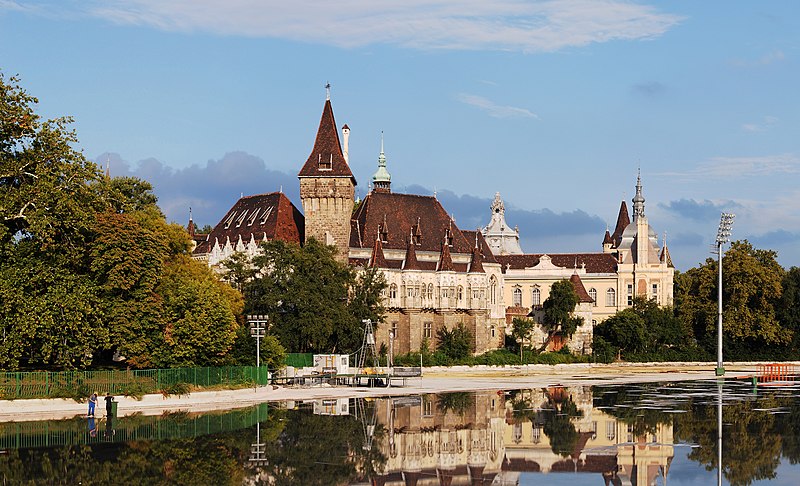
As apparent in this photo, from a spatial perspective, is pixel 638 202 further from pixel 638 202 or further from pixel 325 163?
pixel 325 163

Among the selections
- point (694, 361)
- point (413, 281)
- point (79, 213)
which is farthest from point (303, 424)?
point (694, 361)

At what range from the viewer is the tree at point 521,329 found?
4008 inches

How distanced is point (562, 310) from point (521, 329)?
6127mm

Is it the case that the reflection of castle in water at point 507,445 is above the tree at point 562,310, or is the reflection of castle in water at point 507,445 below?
below

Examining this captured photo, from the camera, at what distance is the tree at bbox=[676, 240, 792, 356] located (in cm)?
10325

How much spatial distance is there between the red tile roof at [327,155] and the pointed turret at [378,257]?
631cm

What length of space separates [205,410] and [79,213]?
10547 millimetres

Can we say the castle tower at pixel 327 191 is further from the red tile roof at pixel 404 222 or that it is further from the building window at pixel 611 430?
the building window at pixel 611 430

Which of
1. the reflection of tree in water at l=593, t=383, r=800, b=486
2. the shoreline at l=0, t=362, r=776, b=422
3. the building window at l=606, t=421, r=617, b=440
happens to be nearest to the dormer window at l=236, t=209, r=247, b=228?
the shoreline at l=0, t=362, r=776, b=422

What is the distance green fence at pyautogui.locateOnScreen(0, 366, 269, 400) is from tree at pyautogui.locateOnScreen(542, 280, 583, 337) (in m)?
56.5

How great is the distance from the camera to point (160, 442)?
113 feet

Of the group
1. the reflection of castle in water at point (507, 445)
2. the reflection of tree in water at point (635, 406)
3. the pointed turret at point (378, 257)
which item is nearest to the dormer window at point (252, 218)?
the pointed turret at point (378, 257)

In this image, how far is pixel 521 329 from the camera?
102 m

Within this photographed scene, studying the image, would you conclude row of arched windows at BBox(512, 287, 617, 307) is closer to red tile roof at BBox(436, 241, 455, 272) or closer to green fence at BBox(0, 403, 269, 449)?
red tile roof at BBox(436, 241, 455, 272)
